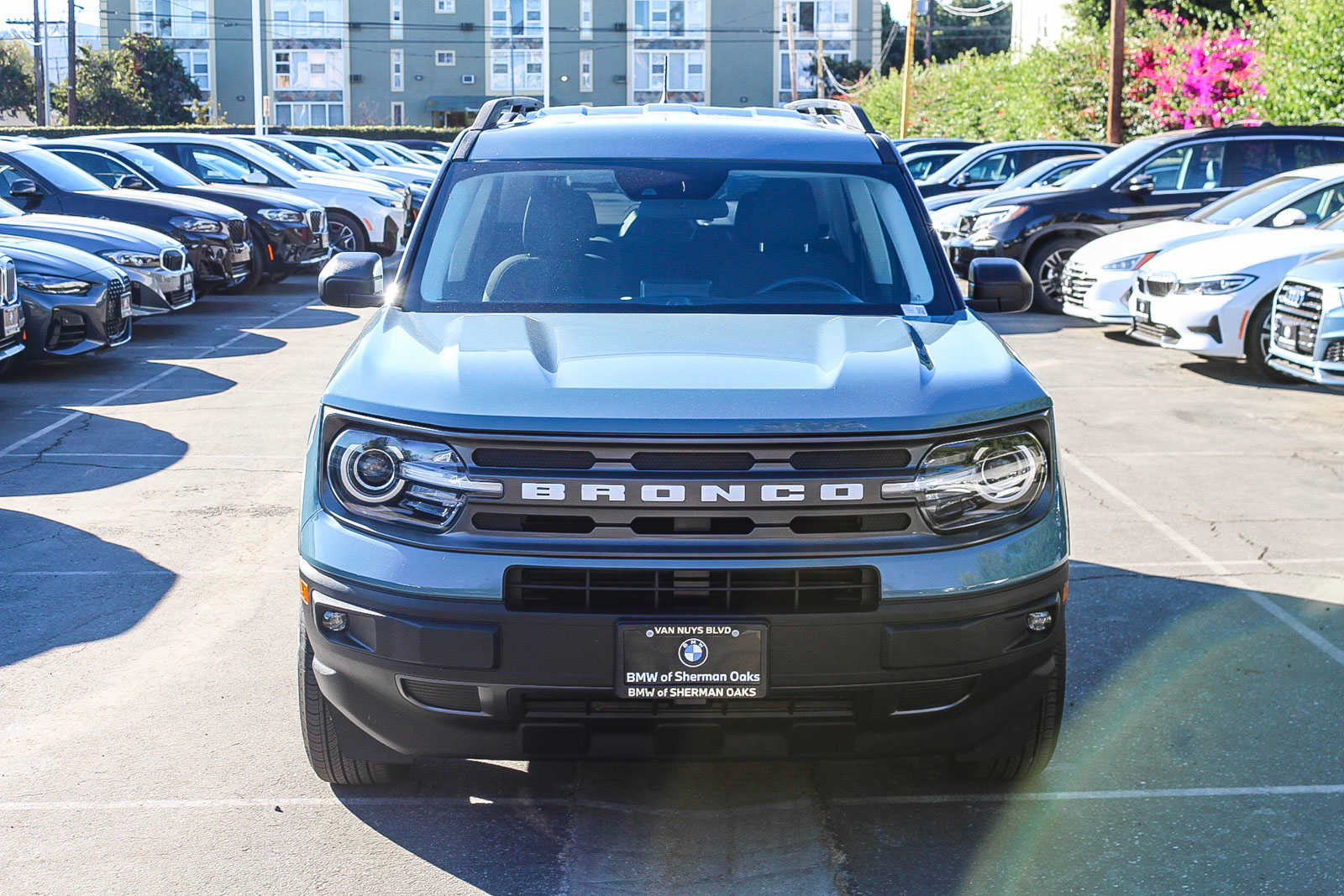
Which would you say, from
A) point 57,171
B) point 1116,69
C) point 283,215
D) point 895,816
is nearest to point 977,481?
point 895,816

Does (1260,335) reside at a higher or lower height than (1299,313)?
lower

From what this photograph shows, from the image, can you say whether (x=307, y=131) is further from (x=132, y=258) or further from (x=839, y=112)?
(x=839, y=112)

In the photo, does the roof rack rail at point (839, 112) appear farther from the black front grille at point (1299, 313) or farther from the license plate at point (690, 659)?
the black front grille at point (1299, 313)

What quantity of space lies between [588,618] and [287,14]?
79.3 meters

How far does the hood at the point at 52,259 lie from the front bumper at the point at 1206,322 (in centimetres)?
783

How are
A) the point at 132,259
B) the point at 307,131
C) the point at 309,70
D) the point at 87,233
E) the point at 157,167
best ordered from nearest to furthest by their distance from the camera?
the point at 87,233 → the point at 132,259 → the point at 157,167 → the point at 307,131 → the point at 309,70

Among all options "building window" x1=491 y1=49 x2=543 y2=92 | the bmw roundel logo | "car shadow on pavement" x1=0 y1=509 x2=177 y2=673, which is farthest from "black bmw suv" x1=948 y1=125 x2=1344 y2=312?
"building window" x1=491 y1=49 x2=543 y2=92

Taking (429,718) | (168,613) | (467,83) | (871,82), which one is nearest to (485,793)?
(429,718)

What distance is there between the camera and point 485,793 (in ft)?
13.2

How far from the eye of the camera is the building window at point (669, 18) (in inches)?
3007

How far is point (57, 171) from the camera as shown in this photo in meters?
14.8

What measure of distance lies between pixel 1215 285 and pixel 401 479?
9.12 meters

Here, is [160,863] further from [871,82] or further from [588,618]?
[871,82]

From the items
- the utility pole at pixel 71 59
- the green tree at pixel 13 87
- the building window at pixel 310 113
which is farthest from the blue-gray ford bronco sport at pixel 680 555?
the building window at pixel 310 113
